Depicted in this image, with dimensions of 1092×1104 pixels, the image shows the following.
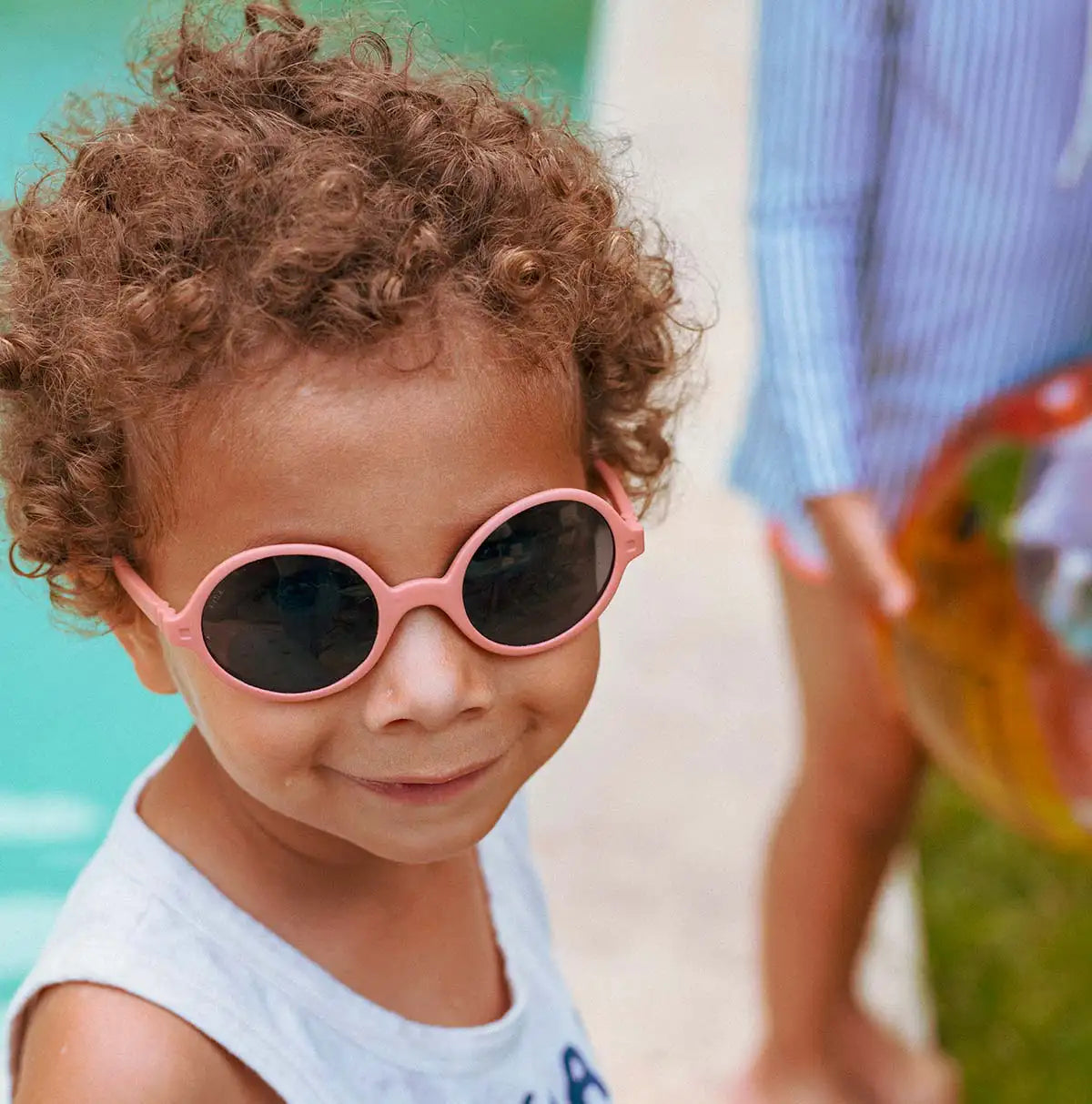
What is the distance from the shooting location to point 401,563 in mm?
1280

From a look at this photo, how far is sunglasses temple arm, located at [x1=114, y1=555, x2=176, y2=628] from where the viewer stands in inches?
52.6

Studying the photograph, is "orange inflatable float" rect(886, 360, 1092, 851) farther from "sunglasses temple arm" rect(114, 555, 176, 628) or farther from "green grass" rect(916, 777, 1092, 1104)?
"sunglasses temple arm" rect(114, 555, 176, 628)

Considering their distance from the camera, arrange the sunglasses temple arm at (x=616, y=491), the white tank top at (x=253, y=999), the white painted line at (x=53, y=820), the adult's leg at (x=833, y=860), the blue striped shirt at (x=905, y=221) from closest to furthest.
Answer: the white tank top at (x=253, y=999), the sunglasses temple arm at (x=616, y=491), the blue striped shirt at (x=905, y=221), the adult's leg at (x=833, y=860), the white painted line at (x=53, y=820)

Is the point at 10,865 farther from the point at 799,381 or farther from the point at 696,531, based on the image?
the point at 799,381

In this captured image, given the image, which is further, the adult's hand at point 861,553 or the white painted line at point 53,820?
the white painted line at point 53,820

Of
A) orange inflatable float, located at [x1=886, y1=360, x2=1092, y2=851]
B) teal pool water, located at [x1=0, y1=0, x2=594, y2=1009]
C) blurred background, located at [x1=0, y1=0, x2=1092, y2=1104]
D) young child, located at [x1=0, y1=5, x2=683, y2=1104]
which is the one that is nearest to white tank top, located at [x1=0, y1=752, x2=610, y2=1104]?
young child, located at [x1=0, y1=5, x2=683, y2=1104]

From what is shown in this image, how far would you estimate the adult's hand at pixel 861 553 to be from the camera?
2.20 meters

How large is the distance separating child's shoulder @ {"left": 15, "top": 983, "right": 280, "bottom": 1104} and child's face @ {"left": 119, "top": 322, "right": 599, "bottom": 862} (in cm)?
20

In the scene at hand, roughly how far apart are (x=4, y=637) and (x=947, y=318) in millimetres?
2587

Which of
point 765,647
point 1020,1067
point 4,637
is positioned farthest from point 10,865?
point 1020,1067

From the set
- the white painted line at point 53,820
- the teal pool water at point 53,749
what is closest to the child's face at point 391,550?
the teal pool water at point 53,749

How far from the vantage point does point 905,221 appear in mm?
2248

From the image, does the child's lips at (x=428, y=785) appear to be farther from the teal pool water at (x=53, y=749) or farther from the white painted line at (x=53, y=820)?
the white painted line at (x=53, y=820)

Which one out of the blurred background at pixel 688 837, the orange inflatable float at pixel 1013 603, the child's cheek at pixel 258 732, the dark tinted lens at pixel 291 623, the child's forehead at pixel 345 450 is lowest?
the blurred background at pixel 688 837
